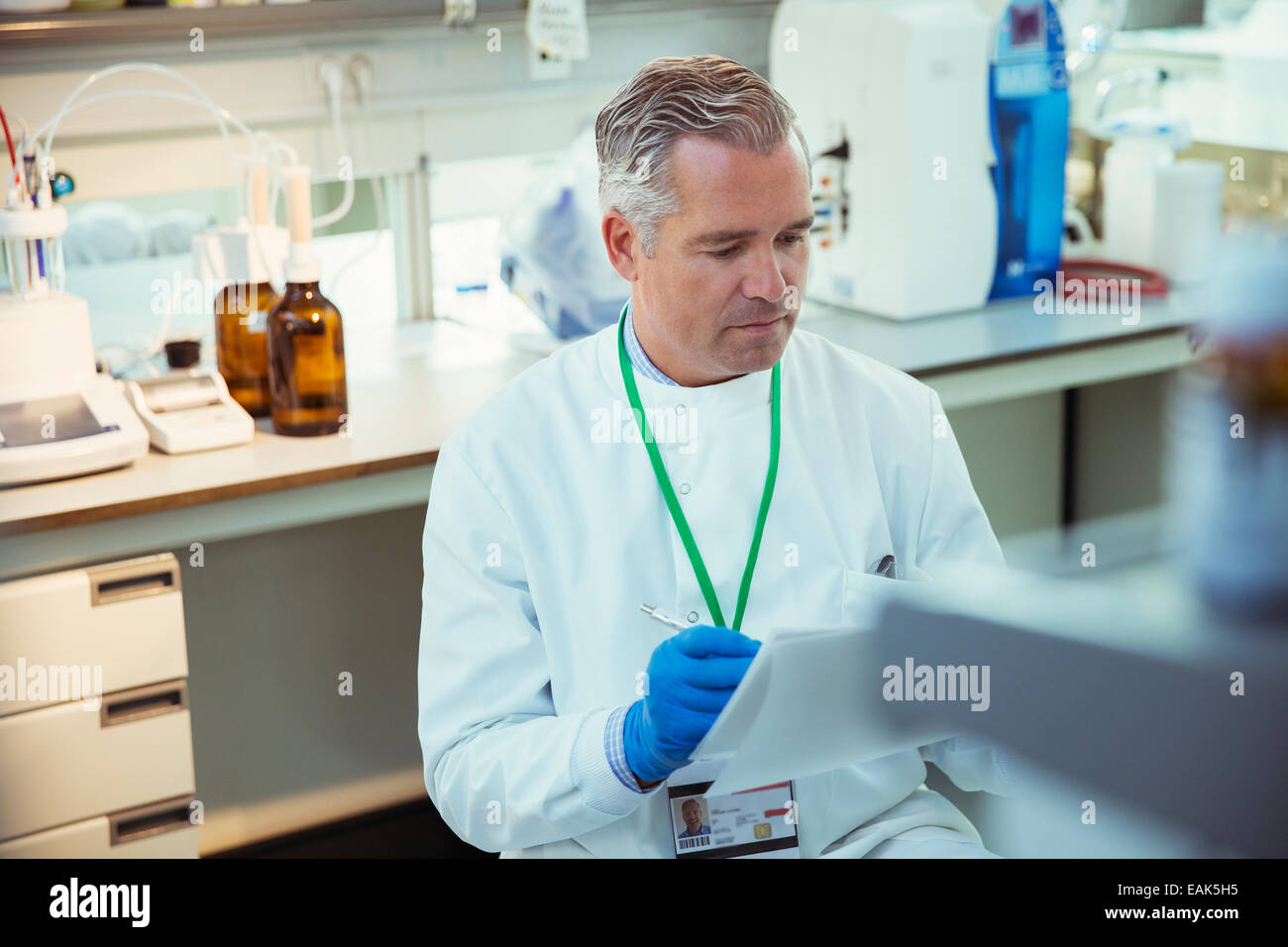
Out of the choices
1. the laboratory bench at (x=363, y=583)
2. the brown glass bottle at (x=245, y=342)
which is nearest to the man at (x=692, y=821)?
the laboratory bench at (x=363, y=583)

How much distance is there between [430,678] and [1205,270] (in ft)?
3.58

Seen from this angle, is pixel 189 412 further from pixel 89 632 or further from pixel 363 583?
pixel 363 583

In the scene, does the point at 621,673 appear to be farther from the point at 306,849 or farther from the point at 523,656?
the point at 306,849

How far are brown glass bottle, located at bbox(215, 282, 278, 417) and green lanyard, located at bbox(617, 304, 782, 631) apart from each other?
79 centimetres

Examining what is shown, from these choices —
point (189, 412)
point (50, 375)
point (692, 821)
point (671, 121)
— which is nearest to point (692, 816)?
point (692, 821)

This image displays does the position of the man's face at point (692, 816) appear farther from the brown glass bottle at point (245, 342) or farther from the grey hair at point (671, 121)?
the brown glass bottle at point (245, 342)

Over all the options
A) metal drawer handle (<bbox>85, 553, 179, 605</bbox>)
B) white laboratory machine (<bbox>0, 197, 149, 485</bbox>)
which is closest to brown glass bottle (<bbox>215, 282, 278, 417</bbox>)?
white laboratory machine (<bbox>0, 197, 149, 485</bbox>)

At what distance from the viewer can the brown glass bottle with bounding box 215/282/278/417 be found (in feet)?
6.49

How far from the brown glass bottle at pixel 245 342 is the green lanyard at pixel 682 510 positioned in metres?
0.79

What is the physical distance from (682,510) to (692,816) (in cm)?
30

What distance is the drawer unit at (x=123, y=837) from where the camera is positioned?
5.50ft

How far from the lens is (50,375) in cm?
185
